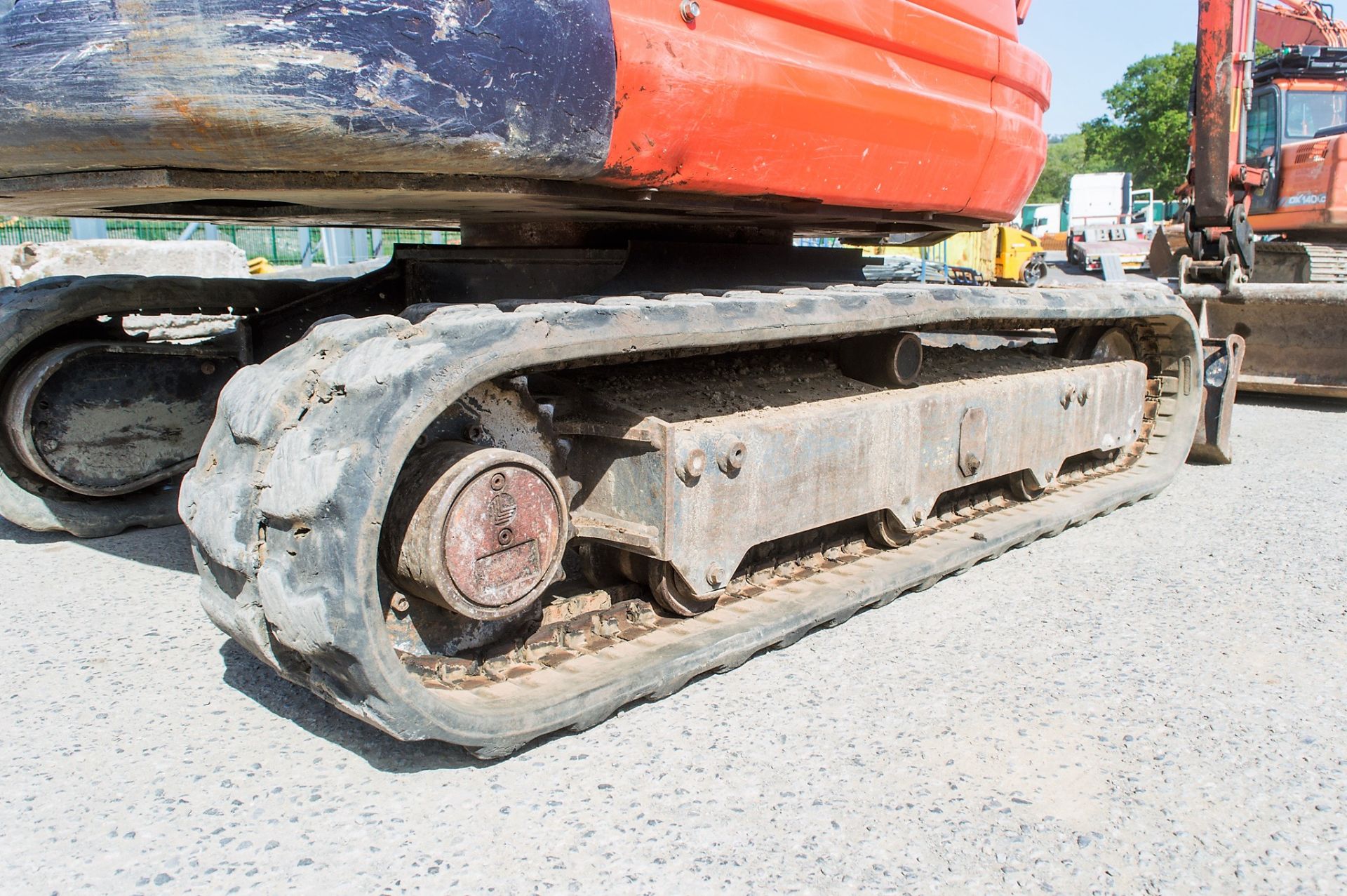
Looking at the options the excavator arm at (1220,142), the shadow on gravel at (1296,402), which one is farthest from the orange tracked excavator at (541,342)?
the shadow on gravel at (1296,402)

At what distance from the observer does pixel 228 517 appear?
214cm

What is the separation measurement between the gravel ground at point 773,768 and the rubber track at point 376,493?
0.14m

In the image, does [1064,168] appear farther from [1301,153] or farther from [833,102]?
[833,102]

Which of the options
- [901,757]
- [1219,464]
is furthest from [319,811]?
[1219,464]

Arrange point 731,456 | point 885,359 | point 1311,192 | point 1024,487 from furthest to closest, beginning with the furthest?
point 1311,192
point 1024,487
point 885,359
point 731,456

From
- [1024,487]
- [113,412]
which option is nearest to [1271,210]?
[1024,487]

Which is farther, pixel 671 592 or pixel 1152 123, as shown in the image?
pixel 1152 123

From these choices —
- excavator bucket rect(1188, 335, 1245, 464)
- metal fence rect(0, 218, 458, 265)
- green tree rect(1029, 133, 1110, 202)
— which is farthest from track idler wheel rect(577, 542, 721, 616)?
green tree rect(1029, 133, 1110, 202)

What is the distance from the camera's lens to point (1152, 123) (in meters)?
55.3

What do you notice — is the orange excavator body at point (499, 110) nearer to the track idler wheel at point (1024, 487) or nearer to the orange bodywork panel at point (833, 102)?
the orange bodywork panel at point (833, 102)

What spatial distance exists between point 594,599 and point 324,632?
1.01 m

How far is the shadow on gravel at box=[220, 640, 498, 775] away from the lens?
7.60 ft

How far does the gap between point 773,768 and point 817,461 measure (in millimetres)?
1010

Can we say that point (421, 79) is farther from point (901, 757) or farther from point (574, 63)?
point (901, 757)
